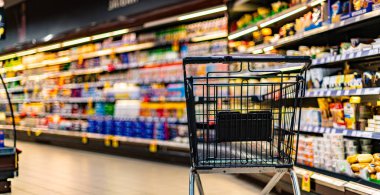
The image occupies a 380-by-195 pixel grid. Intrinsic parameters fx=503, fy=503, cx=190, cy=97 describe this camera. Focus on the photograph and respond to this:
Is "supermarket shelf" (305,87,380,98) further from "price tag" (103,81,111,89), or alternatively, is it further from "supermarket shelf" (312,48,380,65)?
"price tag" (103,81,111,89)

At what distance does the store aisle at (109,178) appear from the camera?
4.95 meters

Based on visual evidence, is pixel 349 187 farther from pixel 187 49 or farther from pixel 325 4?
pixel 187 49

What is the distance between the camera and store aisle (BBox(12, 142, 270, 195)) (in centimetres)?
495

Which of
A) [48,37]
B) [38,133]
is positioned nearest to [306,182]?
[48,37]

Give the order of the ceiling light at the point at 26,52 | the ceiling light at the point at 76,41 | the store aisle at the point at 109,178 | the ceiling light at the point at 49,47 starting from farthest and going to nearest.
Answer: the ceiling light at the point at 26,52, the ceiling light at the point at 49,47, the ceiling light at the point at 76,41, the store aisle at the point at 109,178

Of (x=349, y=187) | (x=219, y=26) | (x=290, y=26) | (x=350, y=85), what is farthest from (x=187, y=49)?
(x=349, y=187)

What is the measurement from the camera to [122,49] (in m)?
8.53

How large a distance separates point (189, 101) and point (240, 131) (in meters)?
0.30

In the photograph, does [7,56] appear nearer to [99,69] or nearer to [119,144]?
[99,69]

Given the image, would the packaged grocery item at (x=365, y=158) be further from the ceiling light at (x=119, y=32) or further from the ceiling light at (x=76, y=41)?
the ceiling light at (x=76, y=41)

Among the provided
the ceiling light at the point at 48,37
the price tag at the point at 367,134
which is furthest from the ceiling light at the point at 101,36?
the price tag at the point at 367,134

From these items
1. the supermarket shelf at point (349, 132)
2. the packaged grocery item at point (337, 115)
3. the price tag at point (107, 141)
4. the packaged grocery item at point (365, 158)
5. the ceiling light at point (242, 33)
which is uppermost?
the ceiling light at point (242, 33)

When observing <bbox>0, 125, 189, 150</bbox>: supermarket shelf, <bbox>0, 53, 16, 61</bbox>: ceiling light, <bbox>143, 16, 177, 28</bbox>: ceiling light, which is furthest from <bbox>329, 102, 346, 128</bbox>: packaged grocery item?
<bbox>0, 53, 16, 61</bbox>: ceiling light

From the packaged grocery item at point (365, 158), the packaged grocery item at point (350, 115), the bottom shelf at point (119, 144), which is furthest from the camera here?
the bottom shelf at point (119, 144)
